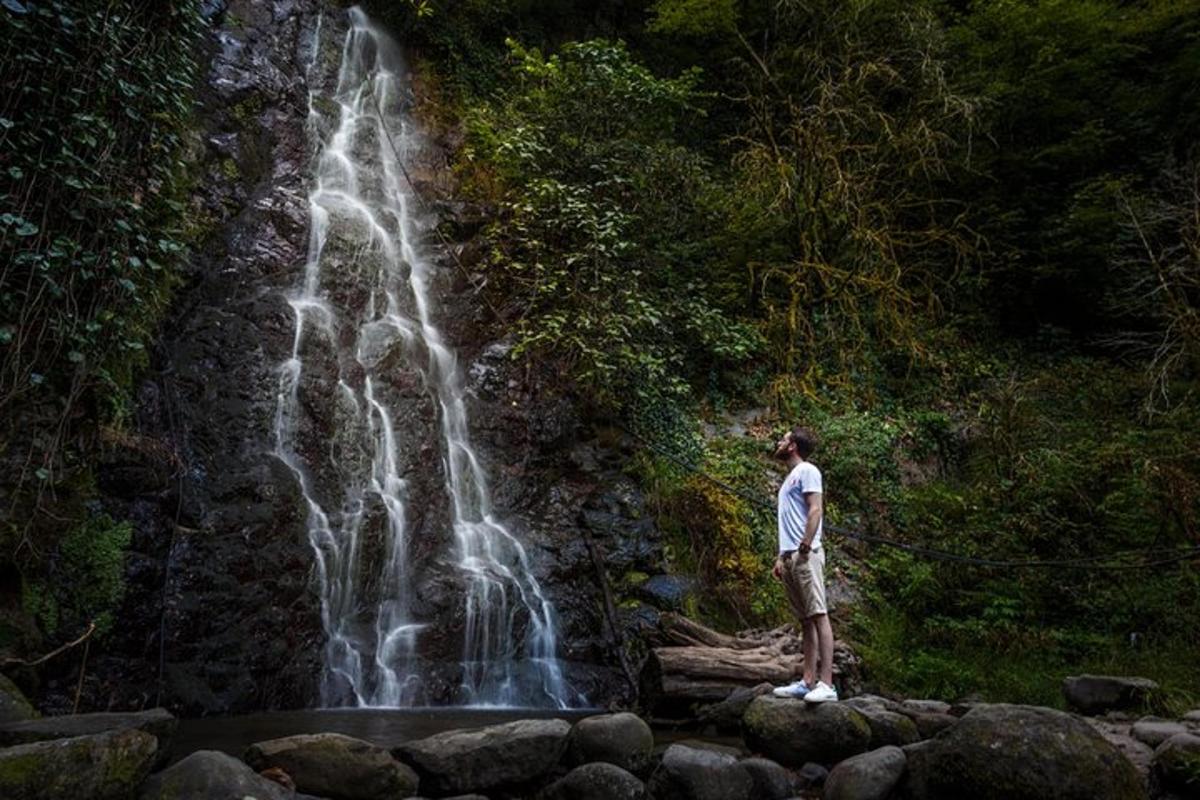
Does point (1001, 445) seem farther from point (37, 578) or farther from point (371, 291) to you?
point (37, 578)

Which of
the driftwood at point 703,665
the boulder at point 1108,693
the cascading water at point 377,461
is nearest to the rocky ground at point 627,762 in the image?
the driftwood at point 703,665

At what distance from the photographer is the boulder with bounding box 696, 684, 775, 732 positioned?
5.95 meters

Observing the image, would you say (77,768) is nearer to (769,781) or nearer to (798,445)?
(769,781)

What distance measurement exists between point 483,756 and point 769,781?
1606 mm

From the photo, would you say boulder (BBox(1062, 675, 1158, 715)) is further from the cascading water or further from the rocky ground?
the cascading water

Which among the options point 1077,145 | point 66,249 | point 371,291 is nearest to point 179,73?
point 66,249

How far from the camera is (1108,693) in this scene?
21.5 feet

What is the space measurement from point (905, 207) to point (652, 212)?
423cm

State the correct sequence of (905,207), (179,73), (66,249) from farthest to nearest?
(905,207) → (179,73) → (66,249)

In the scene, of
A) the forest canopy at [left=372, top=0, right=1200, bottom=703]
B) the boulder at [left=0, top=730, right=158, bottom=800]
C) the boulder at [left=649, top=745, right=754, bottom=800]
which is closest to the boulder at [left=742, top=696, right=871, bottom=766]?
the boulder at [left=649, top=745, right=754, bottom=800]

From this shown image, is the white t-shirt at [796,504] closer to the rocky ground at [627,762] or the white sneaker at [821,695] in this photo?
the white sneaker at [821,695]

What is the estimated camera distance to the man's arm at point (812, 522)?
505 cm

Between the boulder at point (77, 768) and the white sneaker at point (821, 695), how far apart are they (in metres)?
3.66

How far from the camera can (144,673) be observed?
19.9 feet
